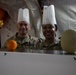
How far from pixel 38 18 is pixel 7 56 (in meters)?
1.07

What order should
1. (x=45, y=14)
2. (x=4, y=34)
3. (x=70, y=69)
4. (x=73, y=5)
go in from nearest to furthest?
(x=70, y=69) < (x=45, y=14) < (x=73, y=5) < (x=4, y=34)

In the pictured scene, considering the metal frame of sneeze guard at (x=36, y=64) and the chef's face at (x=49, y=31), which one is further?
the chef's face at (x=49, y=31)

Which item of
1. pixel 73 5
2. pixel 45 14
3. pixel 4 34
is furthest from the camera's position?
pixel 4 34

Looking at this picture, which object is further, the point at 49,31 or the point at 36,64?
the point at 49,31

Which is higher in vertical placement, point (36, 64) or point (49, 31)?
point (49, 31)

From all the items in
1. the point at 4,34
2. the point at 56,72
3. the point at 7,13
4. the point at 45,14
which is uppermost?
the point at 7,13

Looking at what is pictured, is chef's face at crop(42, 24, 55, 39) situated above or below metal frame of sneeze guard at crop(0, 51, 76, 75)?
above

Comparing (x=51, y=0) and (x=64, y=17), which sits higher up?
(x=51, y=0)

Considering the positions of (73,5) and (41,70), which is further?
(73,5)

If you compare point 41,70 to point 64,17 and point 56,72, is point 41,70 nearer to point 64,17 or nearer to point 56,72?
point 56,72

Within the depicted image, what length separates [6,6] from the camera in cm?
150

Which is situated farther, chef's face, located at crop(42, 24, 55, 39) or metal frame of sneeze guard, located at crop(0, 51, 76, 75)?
chef's face, located at crop(42, 24, 55, 39)

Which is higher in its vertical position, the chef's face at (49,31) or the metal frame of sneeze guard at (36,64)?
the chef's face at (49,31)

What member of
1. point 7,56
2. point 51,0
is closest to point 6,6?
point 51,0
